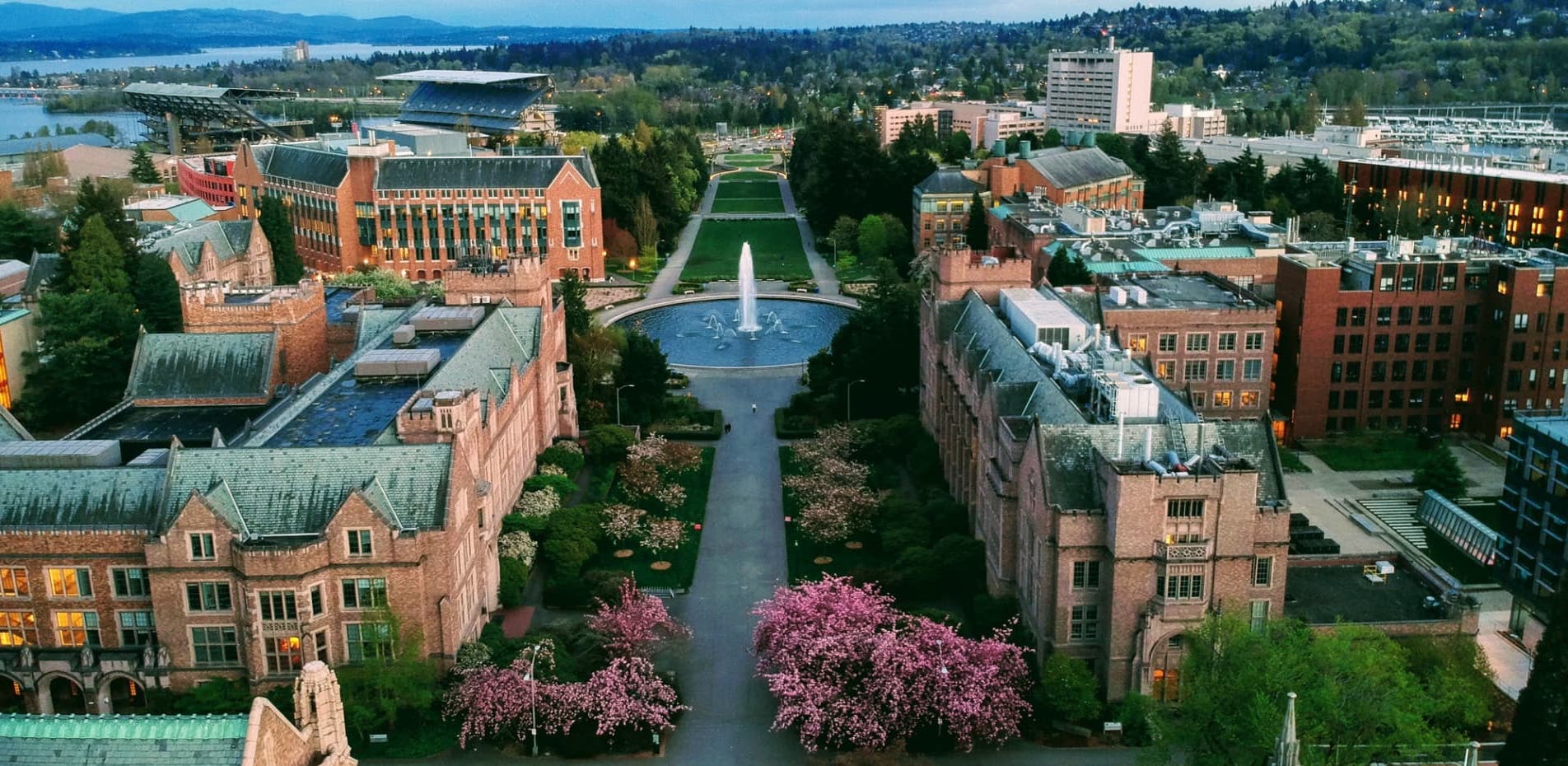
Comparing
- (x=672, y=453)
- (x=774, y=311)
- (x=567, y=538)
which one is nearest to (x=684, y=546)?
(x=567, y=538)

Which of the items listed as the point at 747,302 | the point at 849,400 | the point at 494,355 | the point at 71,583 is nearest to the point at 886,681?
the point at 71,583

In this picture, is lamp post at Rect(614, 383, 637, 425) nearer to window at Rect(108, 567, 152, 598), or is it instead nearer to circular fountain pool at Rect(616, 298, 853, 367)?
circular fountain pool at Rect(616, 298, 853, 367)

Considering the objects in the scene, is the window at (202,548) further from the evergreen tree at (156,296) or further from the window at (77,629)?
the evergreen tree at (156,296)

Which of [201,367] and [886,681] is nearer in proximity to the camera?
[886,681]

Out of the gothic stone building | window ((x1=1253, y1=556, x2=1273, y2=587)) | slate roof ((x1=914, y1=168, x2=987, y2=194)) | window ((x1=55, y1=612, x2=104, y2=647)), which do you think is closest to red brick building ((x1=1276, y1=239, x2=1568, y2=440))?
the gothic stone building

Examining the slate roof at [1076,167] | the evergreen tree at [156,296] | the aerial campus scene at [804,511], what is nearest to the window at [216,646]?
the aerial campus scene at [804,511]

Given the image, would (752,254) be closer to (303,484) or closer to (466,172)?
(466,172)

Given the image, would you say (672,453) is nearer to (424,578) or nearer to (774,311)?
(424,578)
